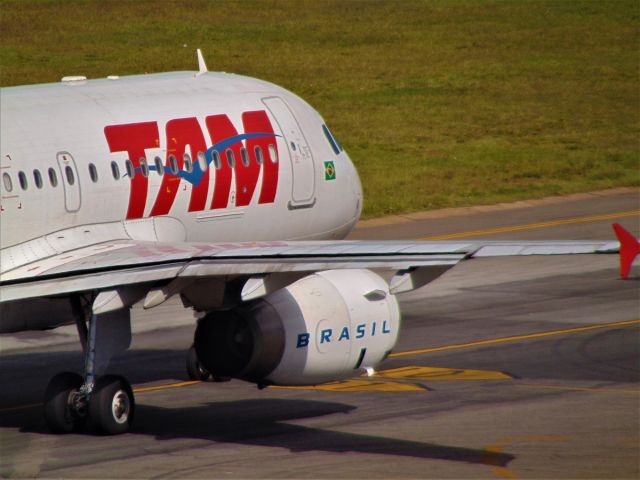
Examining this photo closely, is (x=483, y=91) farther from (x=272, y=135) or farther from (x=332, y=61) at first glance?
(x=272, y=135)

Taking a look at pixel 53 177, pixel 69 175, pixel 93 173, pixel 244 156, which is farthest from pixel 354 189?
pixel 53 177

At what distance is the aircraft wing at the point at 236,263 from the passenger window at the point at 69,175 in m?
1.39

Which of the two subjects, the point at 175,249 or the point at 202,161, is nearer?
the point at 175,249

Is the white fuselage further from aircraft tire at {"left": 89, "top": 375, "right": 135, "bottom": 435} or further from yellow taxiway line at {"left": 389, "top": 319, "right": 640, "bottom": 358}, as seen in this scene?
yellow taxiway line at {"left": 389, "top": 319, "right": 640, "bottom": 358}

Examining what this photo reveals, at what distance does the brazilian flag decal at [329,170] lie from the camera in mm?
30922

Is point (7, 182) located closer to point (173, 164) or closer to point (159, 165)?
point (159, 165)

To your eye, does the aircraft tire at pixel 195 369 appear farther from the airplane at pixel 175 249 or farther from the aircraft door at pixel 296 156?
the aircraft door at pixel 296 156

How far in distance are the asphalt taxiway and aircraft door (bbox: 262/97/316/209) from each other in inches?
145

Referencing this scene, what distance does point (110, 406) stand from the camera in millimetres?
24578

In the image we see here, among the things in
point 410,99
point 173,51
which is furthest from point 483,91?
point 173,51

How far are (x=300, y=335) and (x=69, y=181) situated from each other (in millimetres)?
4911

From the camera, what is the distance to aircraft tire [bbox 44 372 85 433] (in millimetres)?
24812

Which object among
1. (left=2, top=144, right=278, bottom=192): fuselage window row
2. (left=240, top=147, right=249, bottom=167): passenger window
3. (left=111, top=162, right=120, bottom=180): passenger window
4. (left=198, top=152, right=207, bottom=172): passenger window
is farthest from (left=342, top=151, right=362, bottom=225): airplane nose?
(left=111, top=162, right=120, bottom=180): passenger window

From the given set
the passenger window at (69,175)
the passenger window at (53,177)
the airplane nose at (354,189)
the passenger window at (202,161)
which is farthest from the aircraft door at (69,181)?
the airplane nose at (354,189)
